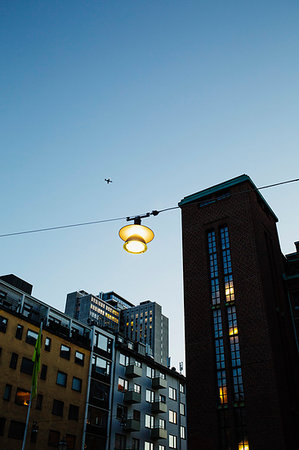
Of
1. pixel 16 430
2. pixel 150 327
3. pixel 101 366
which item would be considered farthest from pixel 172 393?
pixel 150 327

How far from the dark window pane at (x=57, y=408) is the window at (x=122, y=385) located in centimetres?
1048

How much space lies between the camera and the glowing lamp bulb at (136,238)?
1177cm

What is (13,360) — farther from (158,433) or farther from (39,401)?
(158,433)

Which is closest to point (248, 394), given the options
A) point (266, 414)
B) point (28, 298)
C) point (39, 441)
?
point (266, 414)

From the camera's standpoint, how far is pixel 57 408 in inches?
1789

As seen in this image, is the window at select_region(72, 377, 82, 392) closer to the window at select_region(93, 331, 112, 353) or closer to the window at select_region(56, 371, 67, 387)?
the window at select_region(56, 371, 67, 387)

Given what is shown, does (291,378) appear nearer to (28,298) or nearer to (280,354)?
(280,354)

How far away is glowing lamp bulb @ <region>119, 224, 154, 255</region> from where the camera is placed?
11.8 meters

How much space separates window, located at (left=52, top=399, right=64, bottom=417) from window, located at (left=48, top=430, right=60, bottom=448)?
184 cm

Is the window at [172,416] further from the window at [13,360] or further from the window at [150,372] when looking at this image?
the window at [13,360]

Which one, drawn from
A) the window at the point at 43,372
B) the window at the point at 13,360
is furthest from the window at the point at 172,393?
the window at the point at 13,360

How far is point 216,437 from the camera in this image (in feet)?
137

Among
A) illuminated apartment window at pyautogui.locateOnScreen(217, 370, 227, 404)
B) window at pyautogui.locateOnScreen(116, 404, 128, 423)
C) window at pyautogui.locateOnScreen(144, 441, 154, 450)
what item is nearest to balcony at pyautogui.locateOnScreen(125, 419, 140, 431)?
window at pyautogui.locateOnScreen(116, 404, 128, 423)

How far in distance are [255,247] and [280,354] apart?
40.6ft
